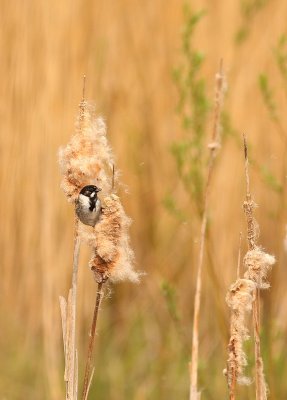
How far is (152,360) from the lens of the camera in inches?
126

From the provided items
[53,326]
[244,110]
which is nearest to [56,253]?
[53,326]

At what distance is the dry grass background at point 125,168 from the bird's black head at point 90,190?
1.80 metres

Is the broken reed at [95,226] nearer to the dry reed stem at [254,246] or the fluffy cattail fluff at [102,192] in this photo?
the fluffy cattail fluff at [102,192]

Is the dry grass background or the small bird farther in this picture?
the dry grass background

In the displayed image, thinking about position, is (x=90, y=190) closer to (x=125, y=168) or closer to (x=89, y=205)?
(x=89, y=205)

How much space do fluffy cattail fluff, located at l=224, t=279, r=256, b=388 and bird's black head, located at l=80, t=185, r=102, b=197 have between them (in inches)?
9.0

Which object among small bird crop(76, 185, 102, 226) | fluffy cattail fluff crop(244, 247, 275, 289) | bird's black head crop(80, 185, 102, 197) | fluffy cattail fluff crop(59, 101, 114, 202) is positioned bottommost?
fluffy cattail fluff crop(244, 247, 275, 289)

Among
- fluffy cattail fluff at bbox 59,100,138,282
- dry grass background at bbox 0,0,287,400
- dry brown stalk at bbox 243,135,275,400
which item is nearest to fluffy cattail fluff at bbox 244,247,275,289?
dry brown stalk at bbox 243,135,275,400

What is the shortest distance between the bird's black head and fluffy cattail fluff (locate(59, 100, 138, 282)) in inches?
0.7

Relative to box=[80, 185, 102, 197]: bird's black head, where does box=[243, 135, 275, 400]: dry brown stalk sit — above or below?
below

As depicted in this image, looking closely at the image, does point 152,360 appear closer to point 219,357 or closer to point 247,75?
point 219,357

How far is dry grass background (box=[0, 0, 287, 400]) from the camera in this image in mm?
3146

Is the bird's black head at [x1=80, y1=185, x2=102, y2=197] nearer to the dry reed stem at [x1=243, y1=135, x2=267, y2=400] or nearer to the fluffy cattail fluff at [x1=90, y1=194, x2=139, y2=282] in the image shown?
the fluffy cattail fluff at [x1=90, y1=194, x2=139, y2=282]

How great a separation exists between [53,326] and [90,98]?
2.74 feet
